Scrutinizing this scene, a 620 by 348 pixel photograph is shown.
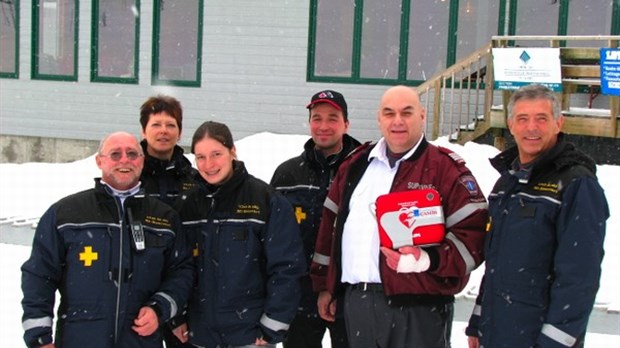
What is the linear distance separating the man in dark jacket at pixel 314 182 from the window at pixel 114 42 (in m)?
9.87

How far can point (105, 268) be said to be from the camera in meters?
3.16

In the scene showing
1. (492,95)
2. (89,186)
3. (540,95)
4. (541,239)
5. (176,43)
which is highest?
(176,43)

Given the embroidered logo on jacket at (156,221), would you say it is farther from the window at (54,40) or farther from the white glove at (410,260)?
the window at (54,40)

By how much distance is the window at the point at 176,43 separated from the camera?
1290cm

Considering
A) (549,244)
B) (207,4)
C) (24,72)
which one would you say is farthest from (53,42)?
(549,244)

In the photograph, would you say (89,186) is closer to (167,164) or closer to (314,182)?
(167,164)

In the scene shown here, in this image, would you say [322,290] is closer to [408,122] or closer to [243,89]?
[408,122]

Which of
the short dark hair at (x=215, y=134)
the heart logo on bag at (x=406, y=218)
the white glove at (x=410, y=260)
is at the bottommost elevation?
the white glove at (x=410, y=260)

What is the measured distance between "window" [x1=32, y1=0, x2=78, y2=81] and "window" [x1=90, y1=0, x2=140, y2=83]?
1.58 ft

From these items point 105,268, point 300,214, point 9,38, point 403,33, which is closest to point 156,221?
point 105,268

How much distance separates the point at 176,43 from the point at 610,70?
7.41 meters

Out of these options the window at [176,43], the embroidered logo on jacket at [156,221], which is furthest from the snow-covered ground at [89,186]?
A: the embroidered logo on jacket at [156,221]

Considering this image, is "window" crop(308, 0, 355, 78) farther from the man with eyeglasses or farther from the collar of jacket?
the man with eyeglasses

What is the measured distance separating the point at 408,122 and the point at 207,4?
10027mm
